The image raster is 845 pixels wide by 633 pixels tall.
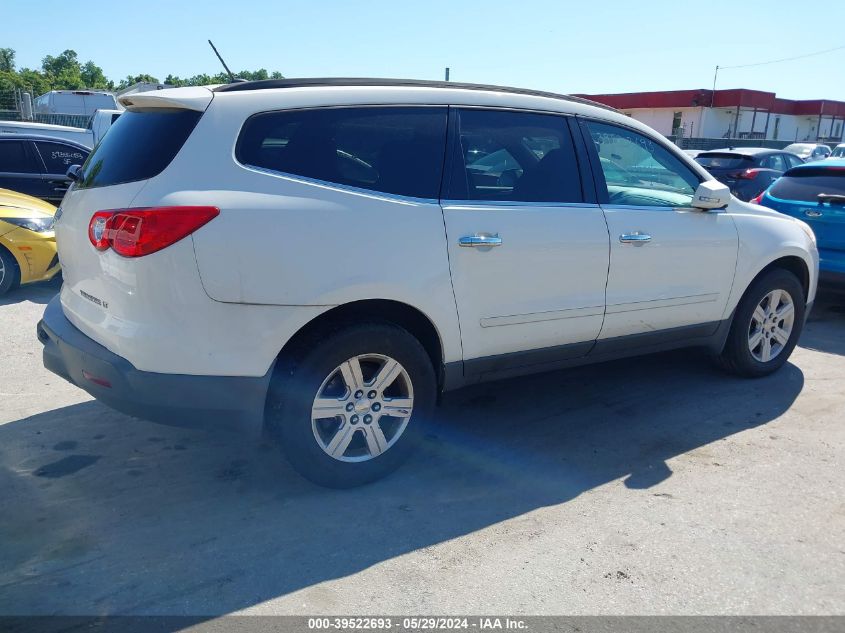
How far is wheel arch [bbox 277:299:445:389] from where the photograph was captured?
3.22 m

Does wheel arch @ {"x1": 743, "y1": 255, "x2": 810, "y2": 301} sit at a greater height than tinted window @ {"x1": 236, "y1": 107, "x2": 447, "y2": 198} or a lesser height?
lesser

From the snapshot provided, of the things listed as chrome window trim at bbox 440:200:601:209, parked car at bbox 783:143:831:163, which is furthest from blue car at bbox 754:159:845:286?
parked car at bbox 783:143:831:163

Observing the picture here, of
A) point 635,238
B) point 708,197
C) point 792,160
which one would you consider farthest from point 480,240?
point 792,160

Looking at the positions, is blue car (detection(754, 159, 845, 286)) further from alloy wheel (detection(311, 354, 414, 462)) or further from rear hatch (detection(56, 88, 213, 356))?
rear hatch (detection(56, 88, 213, 356))

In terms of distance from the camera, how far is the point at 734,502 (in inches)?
137

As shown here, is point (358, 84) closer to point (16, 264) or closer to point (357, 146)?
point (357, 146)

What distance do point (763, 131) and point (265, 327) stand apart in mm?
56273

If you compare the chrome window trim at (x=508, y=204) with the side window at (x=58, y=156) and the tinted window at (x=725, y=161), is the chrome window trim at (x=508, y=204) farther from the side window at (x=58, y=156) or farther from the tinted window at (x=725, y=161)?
the tinted window at (x=725, y=161)

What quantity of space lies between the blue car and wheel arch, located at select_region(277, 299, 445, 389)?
509 cm

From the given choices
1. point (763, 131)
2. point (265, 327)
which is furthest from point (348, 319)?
point (763, 131)

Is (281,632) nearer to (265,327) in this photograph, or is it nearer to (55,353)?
(265,327)

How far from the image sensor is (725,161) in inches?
546

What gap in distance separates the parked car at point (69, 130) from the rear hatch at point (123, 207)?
7340 millimetres

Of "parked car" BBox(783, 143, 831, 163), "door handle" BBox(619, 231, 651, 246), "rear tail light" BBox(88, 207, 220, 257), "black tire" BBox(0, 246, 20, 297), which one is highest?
"rear tail light" BBox(88, 207, 220, 257)
